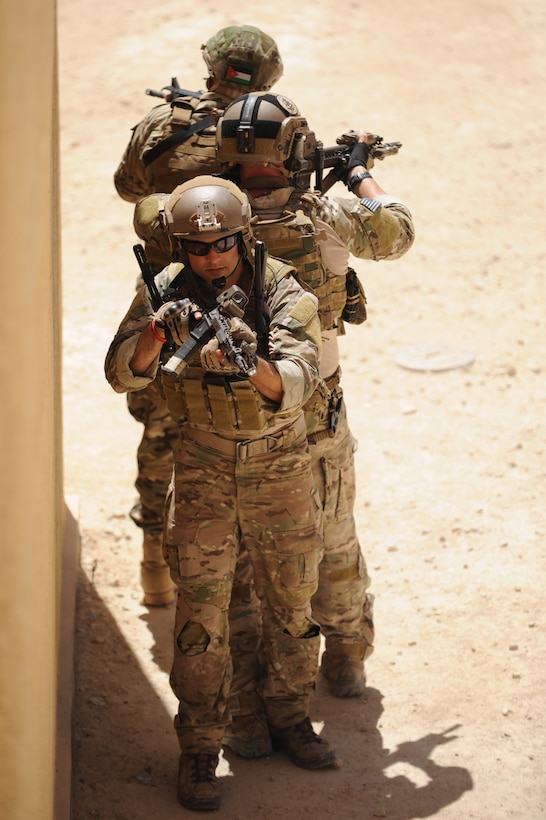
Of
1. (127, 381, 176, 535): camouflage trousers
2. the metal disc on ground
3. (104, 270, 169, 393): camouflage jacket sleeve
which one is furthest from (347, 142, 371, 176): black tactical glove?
the metal disc on ground

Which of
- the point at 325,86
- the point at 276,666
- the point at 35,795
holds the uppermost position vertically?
the point at 325,86

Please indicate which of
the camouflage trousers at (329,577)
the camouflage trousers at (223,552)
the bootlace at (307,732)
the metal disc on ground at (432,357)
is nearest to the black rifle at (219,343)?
the camouflage trousers at (223,552)

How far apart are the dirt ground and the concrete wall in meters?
1.66

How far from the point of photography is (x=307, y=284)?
4.50 meters

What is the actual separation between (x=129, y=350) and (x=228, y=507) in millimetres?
721

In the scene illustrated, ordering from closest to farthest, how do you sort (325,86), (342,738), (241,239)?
(241,239), (342,738), (325,86)

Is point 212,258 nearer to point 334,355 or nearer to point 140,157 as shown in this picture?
point 334,355

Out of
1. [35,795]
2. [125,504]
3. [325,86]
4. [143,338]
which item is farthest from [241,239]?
[325,86]

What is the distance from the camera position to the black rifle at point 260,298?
3.91 m

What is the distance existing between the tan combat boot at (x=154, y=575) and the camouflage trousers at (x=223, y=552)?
1.57 metres

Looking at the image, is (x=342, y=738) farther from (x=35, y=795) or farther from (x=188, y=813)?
(x=35, y=795)

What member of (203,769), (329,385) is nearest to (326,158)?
(329,385)

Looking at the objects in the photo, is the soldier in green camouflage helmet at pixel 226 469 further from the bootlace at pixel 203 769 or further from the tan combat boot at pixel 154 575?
the tan combat boot at pixel 154 575

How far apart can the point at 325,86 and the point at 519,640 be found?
9671mm
